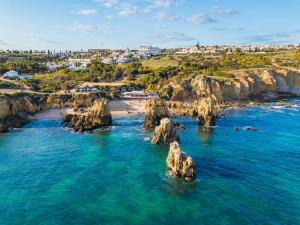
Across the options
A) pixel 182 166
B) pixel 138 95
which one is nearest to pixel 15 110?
pixel 138 95

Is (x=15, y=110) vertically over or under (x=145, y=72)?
under

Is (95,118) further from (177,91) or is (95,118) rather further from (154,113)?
(177,91)

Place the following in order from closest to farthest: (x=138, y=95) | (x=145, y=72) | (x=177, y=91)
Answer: (x=177, y=91), (x=138, y=95), (x=145, y=72)

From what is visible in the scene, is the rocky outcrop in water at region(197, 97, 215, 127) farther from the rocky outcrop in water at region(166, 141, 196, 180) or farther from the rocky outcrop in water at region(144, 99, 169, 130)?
the rocky outcrop in water at region(166, 141, 196, 180)

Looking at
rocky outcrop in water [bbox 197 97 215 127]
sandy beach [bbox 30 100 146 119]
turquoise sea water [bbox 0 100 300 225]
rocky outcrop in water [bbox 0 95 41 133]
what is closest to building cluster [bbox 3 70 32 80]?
rocky outcrop in water [bbox 0 95 41 133]

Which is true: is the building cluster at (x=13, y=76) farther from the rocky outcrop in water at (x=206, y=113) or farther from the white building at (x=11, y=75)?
the rocky outcrop in water at (x=206, y=113)

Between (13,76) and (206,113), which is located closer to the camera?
(206,113)

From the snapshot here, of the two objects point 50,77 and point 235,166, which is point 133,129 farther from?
point 50,77
